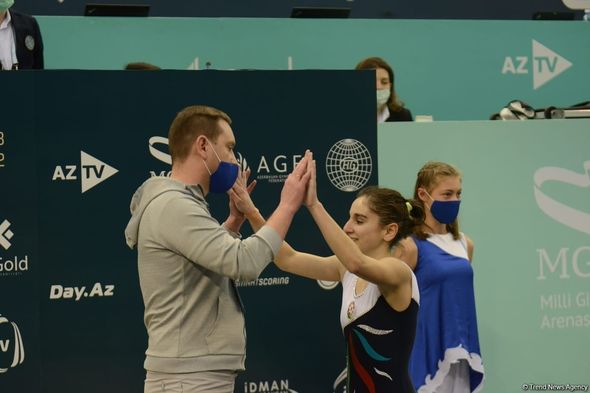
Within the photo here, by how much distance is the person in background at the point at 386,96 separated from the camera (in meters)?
7.17

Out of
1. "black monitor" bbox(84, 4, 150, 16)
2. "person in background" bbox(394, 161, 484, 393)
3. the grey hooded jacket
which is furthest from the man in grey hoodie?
"black monitor" bbox(84, 4, 150, 16)

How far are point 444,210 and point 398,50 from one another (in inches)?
155

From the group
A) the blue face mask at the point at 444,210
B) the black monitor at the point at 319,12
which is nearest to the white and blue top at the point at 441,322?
the blue face mask at the point at 444,210

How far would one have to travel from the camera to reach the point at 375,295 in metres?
3.90

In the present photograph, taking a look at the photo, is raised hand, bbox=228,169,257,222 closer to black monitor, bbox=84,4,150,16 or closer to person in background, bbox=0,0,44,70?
person in background, bbox=0,0,44,70

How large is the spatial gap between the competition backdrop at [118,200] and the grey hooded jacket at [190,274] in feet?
4.09

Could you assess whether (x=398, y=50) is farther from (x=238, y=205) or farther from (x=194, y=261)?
(x=194, y=261)

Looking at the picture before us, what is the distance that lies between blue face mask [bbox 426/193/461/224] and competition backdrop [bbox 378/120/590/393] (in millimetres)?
964

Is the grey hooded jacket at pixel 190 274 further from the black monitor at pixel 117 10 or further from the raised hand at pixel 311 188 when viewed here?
the black monitor at pixel 117 10

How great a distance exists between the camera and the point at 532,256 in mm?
6293

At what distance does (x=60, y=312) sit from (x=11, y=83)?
1066 millimetres

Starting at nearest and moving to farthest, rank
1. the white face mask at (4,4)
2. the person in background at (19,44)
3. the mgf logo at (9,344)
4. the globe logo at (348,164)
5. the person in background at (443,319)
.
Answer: the mgf logo at (9,344) → the globe logo at (348,164) → the person in background at (443,319) → the person in background at (19,44) → the white face mask at (4,4)

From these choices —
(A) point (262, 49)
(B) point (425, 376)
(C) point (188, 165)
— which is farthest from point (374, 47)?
(C) point (188, 165)

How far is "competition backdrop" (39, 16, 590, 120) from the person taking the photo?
26.6 ft
